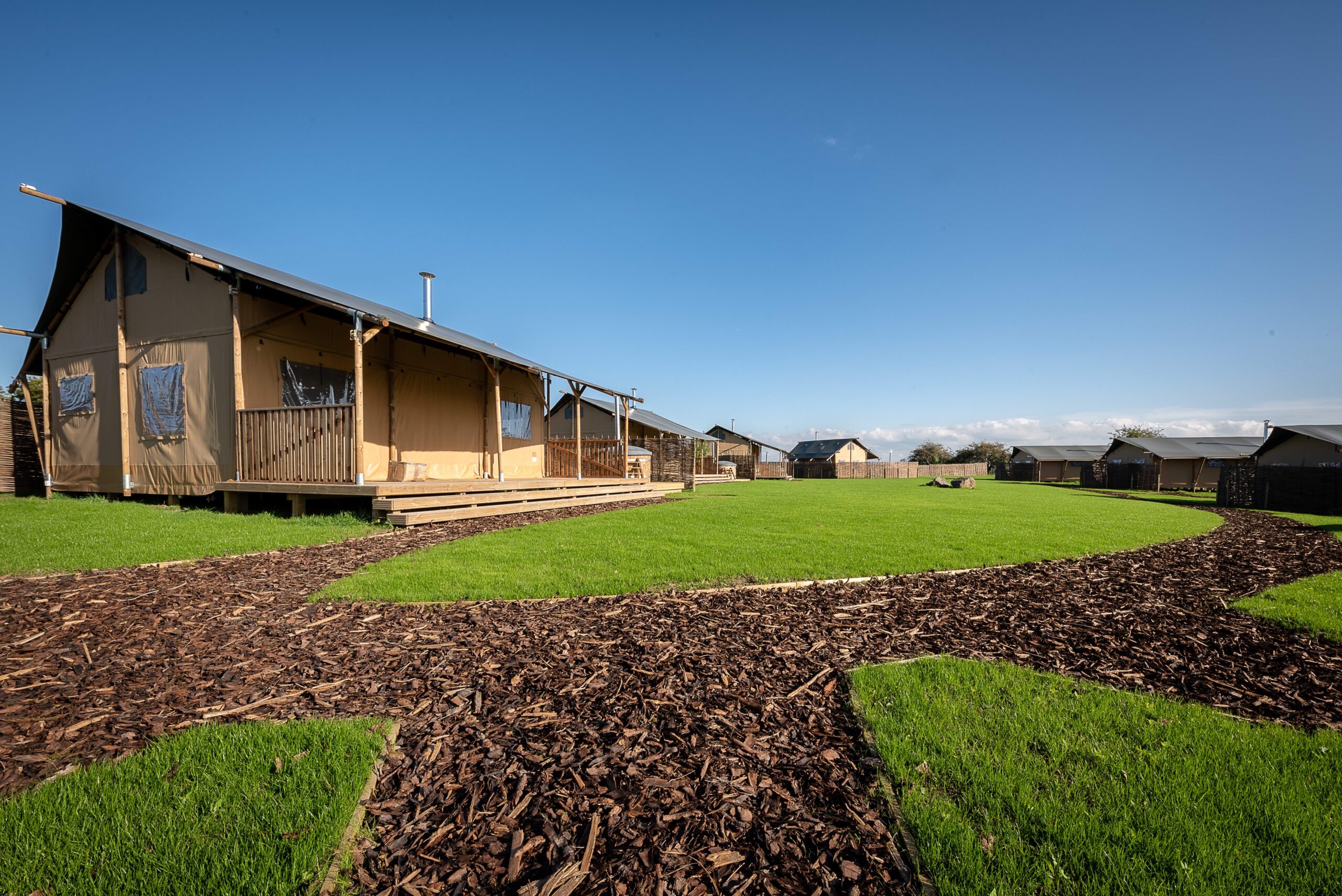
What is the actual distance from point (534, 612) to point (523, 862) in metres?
2.81

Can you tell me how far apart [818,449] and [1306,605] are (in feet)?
194

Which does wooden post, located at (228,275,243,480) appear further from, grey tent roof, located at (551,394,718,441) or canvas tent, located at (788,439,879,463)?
canvas tent, located at (788,439,879,463)

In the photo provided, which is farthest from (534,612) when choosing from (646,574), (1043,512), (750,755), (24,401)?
(24,401)

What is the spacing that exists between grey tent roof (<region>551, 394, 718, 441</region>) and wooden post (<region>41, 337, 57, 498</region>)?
838 inches

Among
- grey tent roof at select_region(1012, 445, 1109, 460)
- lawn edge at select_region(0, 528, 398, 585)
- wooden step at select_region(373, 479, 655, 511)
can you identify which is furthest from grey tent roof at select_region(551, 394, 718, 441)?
grey tent roof at select_region(1012, 445, 1109, 460)

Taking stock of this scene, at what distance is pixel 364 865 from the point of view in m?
1.95

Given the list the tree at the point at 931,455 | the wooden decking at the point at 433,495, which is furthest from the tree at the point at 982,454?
the wooden decking at the point at 433,495

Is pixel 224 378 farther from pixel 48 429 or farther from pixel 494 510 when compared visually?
pixel 48 429

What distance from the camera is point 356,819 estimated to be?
2.16 m

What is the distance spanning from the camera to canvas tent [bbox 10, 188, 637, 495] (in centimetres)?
1052

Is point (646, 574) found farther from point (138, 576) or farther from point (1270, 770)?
point (138, 576)

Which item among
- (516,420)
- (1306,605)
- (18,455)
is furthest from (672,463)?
(1306,605)

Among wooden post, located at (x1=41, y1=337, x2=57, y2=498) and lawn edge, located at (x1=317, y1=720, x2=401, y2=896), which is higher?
wooden post, located at (x1=41, y1=337, x2=57, y2=498)

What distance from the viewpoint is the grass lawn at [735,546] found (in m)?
5.72
